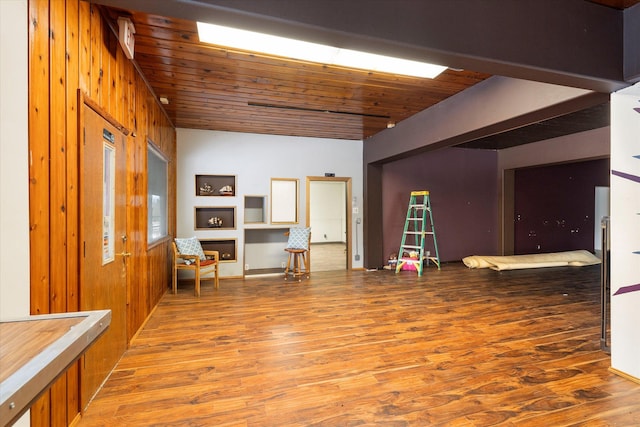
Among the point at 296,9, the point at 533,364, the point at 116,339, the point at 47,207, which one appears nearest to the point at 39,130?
the point at 47,207

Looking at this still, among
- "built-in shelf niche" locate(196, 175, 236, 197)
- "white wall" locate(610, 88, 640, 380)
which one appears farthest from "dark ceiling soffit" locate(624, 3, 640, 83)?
"built-in shelf niche" locate(196, 175, 236, 197)

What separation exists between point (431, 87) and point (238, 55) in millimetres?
2151

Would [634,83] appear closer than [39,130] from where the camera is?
No

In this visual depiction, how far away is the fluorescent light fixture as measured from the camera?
2.44 meters

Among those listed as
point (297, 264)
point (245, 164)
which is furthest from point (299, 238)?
point (245, 164)

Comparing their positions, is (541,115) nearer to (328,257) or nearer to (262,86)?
(262,86)

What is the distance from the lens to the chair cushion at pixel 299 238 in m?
5.57

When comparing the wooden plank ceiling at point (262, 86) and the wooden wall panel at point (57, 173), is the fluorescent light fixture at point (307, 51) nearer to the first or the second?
the wooden plank ceiling at point (262, 86)

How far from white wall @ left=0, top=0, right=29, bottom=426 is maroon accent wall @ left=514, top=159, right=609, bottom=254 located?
27.3 ft

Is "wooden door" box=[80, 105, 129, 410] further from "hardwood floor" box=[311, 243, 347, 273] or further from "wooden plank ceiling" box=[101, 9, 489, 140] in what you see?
"hardwood floor" box=[311, 243, 347, 273]

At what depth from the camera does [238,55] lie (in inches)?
109

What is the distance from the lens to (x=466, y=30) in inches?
68.1

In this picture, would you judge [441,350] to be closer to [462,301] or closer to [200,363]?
[462,301]

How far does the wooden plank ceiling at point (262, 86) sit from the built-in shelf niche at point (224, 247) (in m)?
2.06
